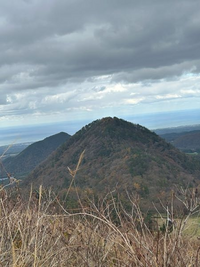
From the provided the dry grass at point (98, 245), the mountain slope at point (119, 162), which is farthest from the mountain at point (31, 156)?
the dry grass at point (98, 245)

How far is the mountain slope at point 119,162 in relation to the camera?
179 feet

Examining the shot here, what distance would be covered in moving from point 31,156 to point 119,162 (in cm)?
7046

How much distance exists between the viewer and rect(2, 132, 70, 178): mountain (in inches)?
4549

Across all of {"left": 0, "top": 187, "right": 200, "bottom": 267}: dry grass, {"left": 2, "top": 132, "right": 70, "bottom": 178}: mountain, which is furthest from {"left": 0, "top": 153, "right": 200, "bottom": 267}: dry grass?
{"left": 2, "top": 132, "right": 70, "bottom": 178}: mountain

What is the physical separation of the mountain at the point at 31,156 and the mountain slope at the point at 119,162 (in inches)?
1108

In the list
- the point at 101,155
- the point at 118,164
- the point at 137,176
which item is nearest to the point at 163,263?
the point at 137,176

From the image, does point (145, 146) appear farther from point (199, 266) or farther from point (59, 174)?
point (199, 266)

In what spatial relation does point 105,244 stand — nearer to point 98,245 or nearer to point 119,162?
point 98,245

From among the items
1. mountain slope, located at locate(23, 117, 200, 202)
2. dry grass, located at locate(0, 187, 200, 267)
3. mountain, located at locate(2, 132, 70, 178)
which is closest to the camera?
dry grass, located at locate(0, 187, 200, 267)

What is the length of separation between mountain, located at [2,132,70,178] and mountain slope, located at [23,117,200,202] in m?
28.1

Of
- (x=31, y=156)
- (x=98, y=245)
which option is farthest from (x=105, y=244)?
(x=31, y=156)

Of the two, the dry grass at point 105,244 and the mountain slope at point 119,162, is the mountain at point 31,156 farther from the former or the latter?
the dry grass at point 105,244

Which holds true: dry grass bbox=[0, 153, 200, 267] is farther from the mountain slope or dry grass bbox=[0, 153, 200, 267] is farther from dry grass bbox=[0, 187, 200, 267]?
the mountain slope

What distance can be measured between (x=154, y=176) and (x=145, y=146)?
26445 millimetres
